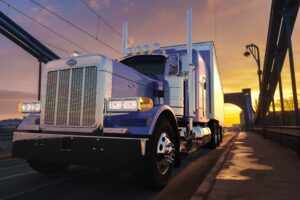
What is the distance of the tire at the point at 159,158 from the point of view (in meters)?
4.23

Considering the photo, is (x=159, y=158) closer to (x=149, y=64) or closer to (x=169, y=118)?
(x=169, y=118)

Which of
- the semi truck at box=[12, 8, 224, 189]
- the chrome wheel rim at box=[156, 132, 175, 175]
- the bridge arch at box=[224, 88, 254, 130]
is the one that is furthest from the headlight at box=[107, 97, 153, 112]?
the bridge arch at box=[224, 88, 254, 130]

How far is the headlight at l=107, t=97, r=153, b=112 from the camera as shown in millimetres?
4156

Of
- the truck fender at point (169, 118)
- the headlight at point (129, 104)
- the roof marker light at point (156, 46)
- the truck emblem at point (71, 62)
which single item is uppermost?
the roof marker light at point (156, 46)

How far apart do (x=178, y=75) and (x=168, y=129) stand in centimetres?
203

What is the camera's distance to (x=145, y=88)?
5680mm

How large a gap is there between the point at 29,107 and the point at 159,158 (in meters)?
2.54

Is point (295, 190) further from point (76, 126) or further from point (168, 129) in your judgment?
point (76, 126)

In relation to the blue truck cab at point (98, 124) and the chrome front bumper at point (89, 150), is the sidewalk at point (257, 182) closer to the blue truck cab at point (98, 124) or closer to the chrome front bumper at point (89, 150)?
the blue truck cab at point (98, 124)

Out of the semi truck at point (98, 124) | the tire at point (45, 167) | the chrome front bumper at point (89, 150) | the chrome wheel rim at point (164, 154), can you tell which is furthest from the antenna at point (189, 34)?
the tire at point (45, 167)

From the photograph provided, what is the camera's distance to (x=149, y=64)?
6809mm

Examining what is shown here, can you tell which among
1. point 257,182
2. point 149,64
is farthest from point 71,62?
point 257,182

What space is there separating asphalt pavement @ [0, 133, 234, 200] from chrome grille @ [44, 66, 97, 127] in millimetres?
1107

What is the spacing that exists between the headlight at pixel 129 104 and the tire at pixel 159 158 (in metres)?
0.42
